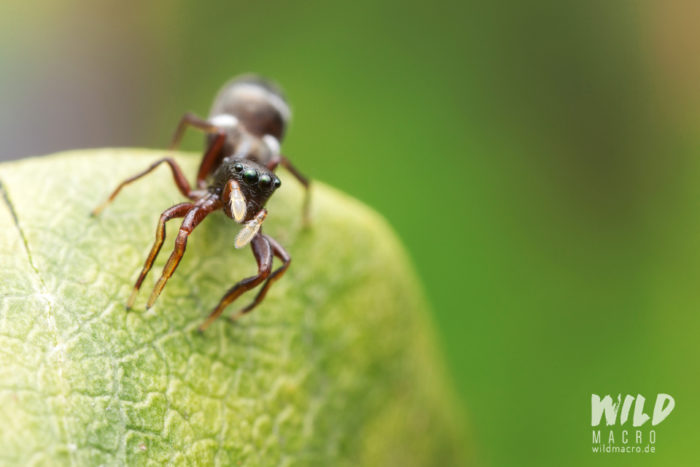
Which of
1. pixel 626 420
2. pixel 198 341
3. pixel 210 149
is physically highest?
pixel 210 149

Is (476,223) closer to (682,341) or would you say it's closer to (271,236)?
(682,341)

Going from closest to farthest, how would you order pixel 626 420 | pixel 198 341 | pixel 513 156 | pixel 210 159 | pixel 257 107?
pixel 198 341, pixel 210 159, pixel 626 420, pixel 257 107, pixel 513 156

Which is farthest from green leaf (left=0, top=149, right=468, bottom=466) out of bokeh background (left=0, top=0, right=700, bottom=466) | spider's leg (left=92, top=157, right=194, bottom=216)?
bokeh background (left=0, top=0, right=700, bottom=466)

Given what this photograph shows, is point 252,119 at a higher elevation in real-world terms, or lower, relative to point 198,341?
higher

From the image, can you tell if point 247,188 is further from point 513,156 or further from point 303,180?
point 513,156

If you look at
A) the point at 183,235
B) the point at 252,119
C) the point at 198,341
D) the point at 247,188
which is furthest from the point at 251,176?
the point at 252,119

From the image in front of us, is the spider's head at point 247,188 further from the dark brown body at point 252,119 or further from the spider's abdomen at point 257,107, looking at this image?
the spider's abdomen at point 257,107

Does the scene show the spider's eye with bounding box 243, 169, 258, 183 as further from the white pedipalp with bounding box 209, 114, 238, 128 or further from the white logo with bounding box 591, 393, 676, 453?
the white logo with bounding box 591, 393, 676, 453

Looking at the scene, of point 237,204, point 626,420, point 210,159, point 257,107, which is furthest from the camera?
point 257,107
